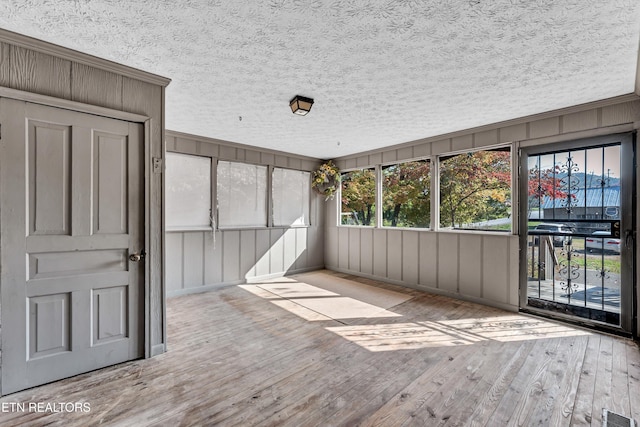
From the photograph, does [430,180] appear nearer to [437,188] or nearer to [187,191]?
[437,188]

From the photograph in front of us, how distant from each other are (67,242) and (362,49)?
9.03ft

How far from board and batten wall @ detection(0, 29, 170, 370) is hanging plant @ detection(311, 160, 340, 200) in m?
3.84

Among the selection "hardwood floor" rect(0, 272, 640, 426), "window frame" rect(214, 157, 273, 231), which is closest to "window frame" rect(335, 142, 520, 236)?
"hardwood floor" rect(0, 272, 640, 426)

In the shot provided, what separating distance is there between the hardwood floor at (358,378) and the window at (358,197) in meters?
2.80

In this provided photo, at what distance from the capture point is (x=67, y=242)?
2.34 meters

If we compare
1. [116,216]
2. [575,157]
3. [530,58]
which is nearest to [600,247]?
[575,157]

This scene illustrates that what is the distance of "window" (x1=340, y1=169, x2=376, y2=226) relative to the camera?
602 centimetres

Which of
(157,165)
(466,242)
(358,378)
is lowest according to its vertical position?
(358,378)

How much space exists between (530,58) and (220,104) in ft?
9.92

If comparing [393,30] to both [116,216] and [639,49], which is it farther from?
[116,216]

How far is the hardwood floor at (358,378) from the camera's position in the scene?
6.45 feet

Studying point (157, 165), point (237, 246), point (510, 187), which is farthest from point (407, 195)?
point (157, 165)

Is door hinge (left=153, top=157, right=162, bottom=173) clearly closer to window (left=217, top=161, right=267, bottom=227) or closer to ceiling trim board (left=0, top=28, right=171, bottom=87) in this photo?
ceiling trim board (left=0, top=28, right=171, bottom=87)

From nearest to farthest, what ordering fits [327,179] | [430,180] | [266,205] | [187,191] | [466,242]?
[466,242]
[187,191]
[430,180]
[266,205]
[327,179]
